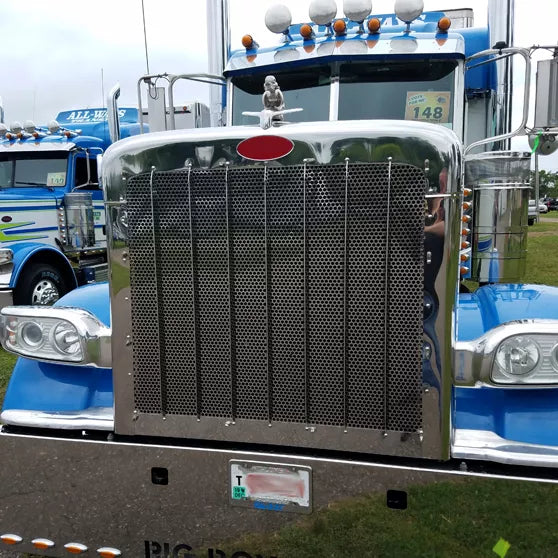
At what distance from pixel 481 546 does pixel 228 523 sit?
0.89 meters

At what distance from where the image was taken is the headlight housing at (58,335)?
252 centimetres

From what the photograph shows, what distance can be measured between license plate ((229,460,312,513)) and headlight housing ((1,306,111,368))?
0.72m

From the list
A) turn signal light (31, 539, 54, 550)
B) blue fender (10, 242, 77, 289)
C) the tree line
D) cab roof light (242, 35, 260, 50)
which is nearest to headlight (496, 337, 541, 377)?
turn signal light (31, 539, 54, 550)

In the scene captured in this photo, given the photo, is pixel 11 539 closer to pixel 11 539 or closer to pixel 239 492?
pixel 11 539

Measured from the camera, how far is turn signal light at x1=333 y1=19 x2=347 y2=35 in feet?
13.3

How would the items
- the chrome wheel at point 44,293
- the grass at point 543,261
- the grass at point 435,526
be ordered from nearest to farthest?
the grass at point 435,526 < the chrome wheel at point 44,293 < the grass at point 543,261

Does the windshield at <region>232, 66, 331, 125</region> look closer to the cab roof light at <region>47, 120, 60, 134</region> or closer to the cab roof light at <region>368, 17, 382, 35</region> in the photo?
the cab roof light at <region>368, 17, 382, 35</region>

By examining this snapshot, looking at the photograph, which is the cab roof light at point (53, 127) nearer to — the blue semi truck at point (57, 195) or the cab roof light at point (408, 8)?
the blue semi truck at point (57, 195)

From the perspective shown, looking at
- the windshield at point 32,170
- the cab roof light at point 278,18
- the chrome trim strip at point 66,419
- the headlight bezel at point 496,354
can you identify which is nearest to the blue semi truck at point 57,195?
the windshield at point 32,170

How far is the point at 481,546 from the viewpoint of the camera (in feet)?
6.84

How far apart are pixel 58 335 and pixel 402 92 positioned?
267 centimetres

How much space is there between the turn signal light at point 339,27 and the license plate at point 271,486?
2964 mm

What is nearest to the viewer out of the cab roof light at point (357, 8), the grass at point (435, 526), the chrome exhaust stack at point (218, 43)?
the grass at point (435, 526)

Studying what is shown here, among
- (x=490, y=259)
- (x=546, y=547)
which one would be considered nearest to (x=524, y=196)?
(x=490, y=259)
